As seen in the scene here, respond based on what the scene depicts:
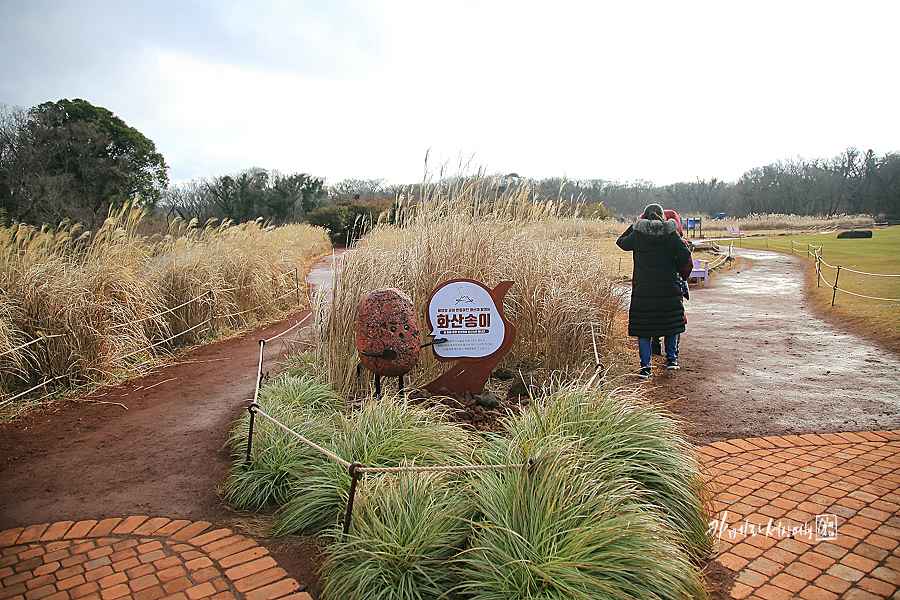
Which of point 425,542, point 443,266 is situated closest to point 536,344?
point 443,266

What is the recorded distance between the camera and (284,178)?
32.3 meters

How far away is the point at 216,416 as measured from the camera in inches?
175

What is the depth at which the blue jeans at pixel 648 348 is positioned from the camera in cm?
548

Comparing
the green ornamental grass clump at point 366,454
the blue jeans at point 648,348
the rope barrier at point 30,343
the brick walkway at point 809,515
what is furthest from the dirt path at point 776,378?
the rope barrier at point 30,343

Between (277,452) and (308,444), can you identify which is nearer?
(308,444)

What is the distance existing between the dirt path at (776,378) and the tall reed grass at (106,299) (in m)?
5.56

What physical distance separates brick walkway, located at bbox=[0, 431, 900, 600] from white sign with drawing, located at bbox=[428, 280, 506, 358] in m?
1.86

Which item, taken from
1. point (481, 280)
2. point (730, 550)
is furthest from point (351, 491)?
point (481, 280)

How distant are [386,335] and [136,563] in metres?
1.86

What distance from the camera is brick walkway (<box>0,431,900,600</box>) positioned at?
88.8 inches

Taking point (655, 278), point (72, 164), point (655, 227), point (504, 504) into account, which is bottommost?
point (504, 504)

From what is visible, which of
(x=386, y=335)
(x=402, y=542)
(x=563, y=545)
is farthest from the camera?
(x=386, y=335)

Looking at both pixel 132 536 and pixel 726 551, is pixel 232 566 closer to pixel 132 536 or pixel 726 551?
pixel 132 536

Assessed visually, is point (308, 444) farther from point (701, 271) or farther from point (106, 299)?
point (701, 271)
